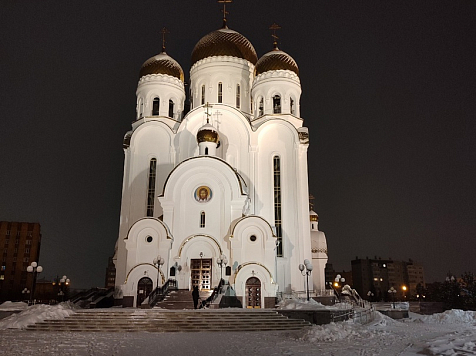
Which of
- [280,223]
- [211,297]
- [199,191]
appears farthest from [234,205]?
[211,297]

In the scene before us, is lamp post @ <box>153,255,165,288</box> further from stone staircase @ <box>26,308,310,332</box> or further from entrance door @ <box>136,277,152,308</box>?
stone staircase @ <box>26,308,310,332</box>

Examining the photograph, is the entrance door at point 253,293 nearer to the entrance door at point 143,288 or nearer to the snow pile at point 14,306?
the entrance door at point 143,288

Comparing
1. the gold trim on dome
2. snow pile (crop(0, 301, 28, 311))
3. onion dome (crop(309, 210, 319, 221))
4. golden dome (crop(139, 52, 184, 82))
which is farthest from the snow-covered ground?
onion dome (crop(309, 210, 319, 221))

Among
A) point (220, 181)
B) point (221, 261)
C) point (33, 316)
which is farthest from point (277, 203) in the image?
point (33, 316)

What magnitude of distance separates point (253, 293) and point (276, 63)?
13.9m

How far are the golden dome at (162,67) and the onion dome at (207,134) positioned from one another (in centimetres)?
636

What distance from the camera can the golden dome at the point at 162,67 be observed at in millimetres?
27609

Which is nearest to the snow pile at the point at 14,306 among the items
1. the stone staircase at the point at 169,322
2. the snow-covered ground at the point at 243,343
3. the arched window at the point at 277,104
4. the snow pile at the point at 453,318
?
the stone staircase at the point at 169,322

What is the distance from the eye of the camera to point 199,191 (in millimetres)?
21750

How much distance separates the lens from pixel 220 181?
71.4ft

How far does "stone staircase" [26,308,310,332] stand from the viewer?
39.3 ft

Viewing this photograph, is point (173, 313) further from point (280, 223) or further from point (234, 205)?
point (280, 223)

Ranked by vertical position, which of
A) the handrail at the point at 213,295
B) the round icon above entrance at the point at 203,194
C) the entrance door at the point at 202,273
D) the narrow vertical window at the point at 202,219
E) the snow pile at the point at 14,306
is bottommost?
the snow pile at the point at 14,306

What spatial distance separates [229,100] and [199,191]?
782 centimetres
